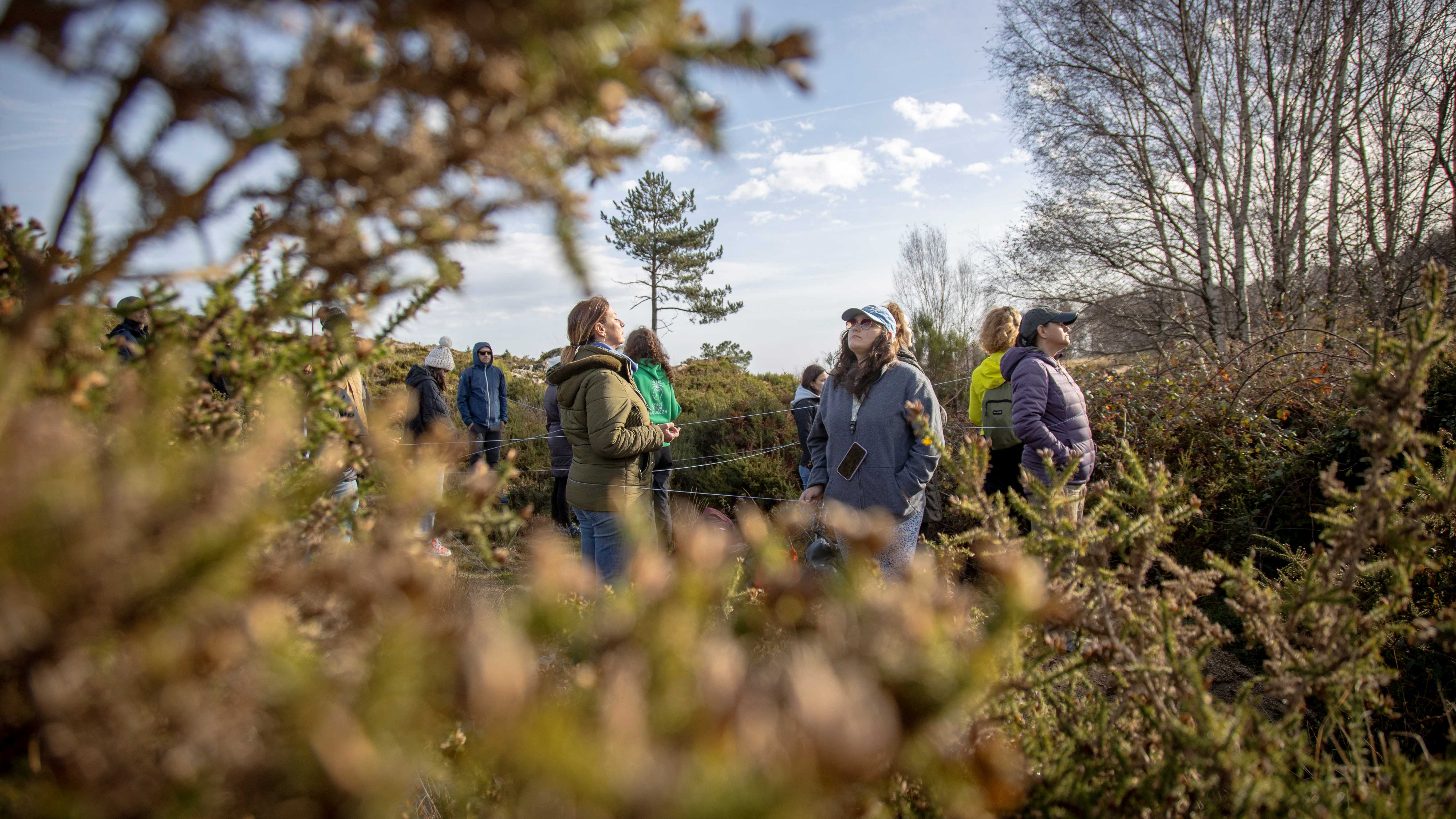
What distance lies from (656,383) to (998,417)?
2450 mm

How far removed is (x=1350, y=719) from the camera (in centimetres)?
123

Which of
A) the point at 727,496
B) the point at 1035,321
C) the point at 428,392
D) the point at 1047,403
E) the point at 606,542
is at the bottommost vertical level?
the point at 727,496

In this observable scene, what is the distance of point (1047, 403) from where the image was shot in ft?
11.9

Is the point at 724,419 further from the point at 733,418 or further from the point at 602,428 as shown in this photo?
the point at 602,428

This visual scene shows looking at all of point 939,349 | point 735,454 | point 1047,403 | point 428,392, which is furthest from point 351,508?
point 939,349

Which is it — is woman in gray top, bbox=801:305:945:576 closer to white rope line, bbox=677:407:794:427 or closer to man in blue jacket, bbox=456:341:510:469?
white rope line, bbox=677:407:794:427

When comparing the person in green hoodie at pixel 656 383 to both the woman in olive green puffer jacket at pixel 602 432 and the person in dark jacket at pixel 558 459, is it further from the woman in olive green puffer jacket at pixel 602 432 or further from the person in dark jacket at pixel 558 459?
the woman in olive green puffer jacket at pixel 602 432

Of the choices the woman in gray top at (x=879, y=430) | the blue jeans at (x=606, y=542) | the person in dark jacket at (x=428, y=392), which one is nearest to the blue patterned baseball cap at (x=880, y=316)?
the woman in gray top at (x=879, y=430)

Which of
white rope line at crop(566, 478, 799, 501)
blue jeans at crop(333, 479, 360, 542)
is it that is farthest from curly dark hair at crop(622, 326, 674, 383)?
blue jeans at crop(333, 479, 360, 542)

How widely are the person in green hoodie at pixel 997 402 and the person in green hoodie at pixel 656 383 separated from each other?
7.34 feet

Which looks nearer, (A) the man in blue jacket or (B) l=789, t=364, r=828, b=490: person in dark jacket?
(B) l=789, t=364, r=828, b=490: person in dark jacket

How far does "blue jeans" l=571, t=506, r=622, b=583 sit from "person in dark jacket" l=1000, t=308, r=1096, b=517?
2189 mm

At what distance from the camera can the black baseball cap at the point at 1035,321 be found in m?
3.84

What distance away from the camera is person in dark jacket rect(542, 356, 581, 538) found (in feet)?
18.5
